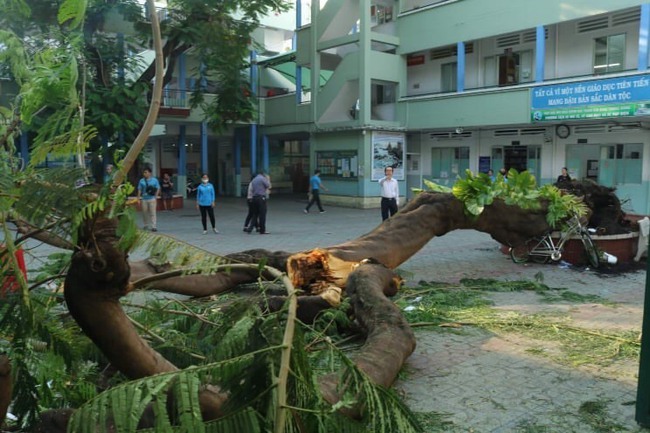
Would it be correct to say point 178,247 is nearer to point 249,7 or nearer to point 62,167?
point 62,167

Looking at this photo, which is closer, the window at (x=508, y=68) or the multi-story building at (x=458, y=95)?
the multi-story building at (x=458, y=95)

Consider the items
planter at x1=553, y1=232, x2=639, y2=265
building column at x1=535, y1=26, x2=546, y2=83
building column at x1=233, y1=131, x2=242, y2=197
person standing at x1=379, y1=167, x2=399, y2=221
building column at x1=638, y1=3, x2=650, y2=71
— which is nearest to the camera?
planter at x1=553, y1=232, x2=639, y2=265

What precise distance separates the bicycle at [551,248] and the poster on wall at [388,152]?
14.3m

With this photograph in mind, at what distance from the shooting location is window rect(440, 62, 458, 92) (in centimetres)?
2516

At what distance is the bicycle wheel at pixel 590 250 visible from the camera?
373 inches

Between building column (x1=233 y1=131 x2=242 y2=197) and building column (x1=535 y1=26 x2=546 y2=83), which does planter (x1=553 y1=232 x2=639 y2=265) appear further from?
building column (x1=233 y1=131 x2=242 y2=197)

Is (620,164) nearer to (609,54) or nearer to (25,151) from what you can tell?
(609,54)

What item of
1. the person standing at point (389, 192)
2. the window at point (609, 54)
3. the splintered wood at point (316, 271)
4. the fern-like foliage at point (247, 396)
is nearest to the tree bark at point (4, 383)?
the fern-like foliage at point (247, 396)

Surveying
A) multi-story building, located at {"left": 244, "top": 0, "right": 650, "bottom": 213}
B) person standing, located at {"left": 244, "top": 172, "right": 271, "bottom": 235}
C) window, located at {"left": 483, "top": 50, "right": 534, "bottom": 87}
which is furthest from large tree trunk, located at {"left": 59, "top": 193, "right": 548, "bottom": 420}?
window, located at {"left": 483, "top": 50, "right": 534, "bottom": 87}

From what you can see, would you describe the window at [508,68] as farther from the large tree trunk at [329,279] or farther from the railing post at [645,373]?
the railing post at [645,373]

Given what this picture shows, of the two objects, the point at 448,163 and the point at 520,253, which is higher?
the point at 448,163

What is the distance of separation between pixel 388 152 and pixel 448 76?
14.4ft

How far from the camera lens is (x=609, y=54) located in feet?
66.8

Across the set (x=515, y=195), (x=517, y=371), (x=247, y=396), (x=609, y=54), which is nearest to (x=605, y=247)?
(x=515, y=195)
